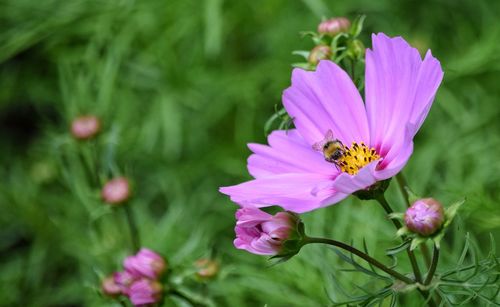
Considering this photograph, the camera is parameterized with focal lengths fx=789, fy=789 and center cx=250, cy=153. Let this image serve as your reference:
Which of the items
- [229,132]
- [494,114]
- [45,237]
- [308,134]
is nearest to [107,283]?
[308,134]

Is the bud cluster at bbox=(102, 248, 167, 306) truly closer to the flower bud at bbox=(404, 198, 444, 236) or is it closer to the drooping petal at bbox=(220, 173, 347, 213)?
the drooping petal at bbox=(220, 173, 347, 213)

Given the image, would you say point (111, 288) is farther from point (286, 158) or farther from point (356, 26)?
point (356, 26)

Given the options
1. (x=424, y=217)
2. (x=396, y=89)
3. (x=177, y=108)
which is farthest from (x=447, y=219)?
(x=177, y=108)

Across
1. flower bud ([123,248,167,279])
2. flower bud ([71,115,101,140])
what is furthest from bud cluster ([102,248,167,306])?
flower bud ([71,115,101,140])

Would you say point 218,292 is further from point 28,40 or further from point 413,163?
point 28,40

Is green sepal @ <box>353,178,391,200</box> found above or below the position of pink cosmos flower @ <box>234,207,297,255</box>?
above

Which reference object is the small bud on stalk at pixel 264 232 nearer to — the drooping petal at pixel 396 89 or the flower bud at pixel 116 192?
the drooping petal at pixel 396 89

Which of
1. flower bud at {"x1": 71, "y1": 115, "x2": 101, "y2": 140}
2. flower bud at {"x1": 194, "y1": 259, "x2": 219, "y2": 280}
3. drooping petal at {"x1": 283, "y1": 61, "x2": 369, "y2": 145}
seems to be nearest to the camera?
drooping petal at {"x1": 283, "y1": 61, "x2": 369, "y2": 145}
